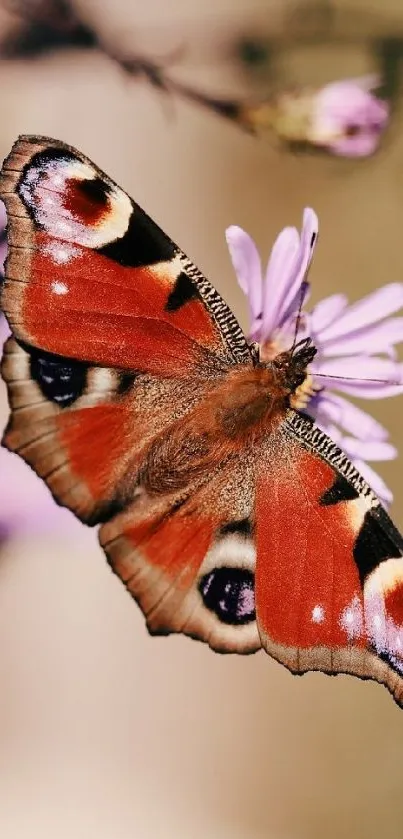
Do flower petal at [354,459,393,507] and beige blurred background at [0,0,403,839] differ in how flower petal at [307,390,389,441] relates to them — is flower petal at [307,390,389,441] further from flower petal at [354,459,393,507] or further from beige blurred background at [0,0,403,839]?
beige blurred background at [0,0,403,839]

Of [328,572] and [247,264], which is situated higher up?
[247,264]

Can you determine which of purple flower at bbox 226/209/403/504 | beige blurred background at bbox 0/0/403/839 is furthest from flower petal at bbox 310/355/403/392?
beige blurred background at bbox 0/0/403/839

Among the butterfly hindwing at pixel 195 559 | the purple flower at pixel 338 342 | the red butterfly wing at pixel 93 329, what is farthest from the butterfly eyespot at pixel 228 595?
the purple flower at pixel 338 342

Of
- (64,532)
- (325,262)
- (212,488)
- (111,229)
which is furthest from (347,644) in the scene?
(325,262)

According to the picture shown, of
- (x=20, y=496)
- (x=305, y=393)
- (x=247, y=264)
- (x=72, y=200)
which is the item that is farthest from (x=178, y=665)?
(x=72, y=200)

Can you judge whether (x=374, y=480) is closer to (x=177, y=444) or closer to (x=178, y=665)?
(x=177, y=444)

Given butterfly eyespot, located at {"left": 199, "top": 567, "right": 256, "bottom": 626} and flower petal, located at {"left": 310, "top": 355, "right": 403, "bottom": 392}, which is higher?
flower petal, located at {"left": 310, "top": 355, "right": 403, "bottom": 392}
